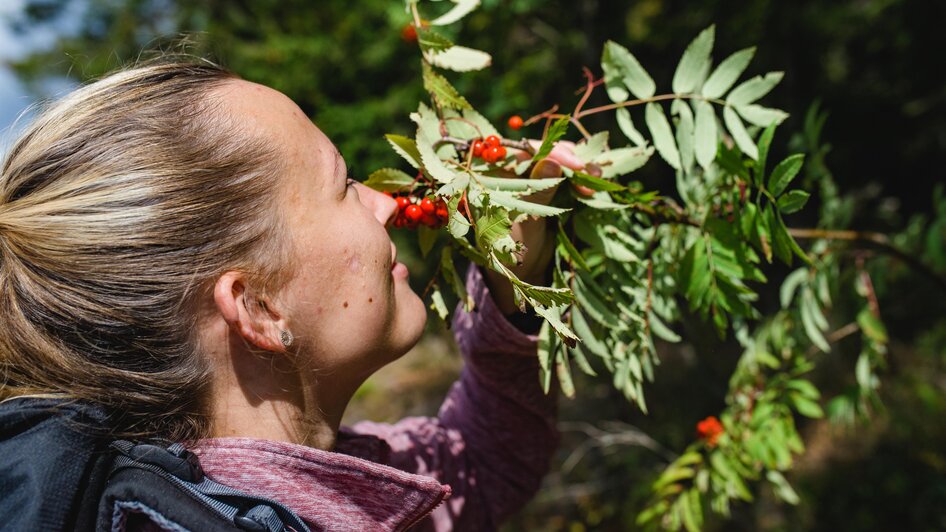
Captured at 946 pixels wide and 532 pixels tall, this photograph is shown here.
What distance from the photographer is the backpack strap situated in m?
0.90

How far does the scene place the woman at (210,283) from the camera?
1.00m

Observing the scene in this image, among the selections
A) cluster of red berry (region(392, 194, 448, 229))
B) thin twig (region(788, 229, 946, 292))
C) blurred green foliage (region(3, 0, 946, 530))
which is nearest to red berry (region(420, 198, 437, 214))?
cluster of red berry (region(392, 194, 448, 229))

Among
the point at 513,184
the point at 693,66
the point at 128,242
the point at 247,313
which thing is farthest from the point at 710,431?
the point at 128,242

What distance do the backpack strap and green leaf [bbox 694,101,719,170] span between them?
36.8 inches

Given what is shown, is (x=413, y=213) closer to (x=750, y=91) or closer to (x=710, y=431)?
(x=750, y=91)

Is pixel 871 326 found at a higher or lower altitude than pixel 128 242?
lower

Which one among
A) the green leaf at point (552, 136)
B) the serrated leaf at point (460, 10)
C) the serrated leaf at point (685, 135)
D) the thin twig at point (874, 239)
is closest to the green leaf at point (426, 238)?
the green leaf at point (552, 136)

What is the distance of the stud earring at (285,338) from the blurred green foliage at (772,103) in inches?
93.3

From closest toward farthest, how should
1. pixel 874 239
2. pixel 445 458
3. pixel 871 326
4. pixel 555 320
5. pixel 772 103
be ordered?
pixel 555 320 < pixel 445 458 < pixel 874 239 < pixel 871 326 < pixel 772 103

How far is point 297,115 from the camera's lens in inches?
45.4

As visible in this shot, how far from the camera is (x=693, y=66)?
52.2 inches

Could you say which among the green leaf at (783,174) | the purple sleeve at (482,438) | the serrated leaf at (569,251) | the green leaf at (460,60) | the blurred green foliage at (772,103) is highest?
the green leaf at (460,60)

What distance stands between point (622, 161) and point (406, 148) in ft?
1.28

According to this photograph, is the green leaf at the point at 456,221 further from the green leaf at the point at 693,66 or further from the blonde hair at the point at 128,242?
the green leaf at the point at 693,66
